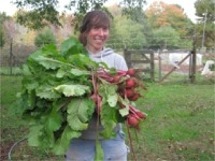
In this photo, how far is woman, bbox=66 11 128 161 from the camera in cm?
234

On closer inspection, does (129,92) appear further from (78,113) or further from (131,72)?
(78,113)

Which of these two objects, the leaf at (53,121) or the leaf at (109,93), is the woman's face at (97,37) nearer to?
the leaf at (109,93)

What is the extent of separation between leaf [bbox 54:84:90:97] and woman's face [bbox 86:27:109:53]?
1.25 feet

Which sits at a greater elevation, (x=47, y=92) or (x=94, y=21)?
(x=94, y=21)

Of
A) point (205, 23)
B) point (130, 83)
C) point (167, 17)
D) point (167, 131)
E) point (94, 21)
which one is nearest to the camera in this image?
point (130, 83)

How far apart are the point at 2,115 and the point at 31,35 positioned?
2432cm

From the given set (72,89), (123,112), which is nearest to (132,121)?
(123,112)

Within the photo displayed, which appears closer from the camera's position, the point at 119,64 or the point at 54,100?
the point at 54,100

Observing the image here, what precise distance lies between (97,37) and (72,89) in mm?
444

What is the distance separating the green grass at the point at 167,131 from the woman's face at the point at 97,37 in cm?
43

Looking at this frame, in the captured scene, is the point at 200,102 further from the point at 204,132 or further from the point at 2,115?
the point at 2,115

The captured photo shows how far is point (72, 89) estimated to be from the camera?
204cm

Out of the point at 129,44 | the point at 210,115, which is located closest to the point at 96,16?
the point at 210,115

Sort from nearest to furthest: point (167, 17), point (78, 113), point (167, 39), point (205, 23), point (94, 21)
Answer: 1. point (78, 113)
2. point (94, 21)
3. point (205, 23)
4. point (167, 39)
5. point (167, 17)
